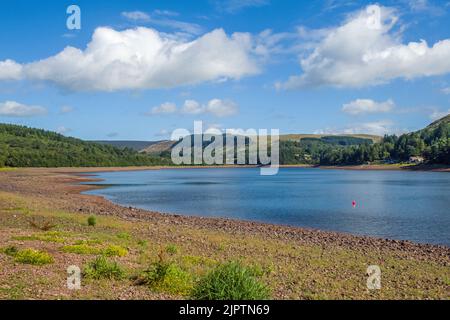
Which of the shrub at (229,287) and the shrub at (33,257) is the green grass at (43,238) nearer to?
the shrub at (33,257)

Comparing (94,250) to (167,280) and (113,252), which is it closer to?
(113,252)

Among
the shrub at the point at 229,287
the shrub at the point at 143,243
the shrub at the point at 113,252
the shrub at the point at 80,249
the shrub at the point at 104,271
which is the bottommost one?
the shrub at the point at 143,243

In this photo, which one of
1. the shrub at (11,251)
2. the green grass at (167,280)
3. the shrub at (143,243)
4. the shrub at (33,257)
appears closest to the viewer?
the green grass at (167,280)

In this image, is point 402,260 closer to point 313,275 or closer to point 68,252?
point 313,275

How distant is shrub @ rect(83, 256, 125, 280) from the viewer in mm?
15094

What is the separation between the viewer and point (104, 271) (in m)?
15.3

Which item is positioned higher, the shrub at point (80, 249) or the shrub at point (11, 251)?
the shrub at point (11, 251)

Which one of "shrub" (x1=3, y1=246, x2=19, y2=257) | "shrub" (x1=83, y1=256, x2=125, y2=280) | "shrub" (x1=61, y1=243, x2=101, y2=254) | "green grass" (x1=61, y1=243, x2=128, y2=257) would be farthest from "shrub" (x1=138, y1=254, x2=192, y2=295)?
"shrub" (x1=3, y1=246, x2=19, y2=257)

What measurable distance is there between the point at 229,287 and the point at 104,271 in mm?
5511

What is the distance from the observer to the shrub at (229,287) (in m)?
12.0

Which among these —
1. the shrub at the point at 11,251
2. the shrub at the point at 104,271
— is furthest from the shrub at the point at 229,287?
the shrub at the point at 11,251

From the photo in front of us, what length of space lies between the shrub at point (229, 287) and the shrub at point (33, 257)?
7298 mm

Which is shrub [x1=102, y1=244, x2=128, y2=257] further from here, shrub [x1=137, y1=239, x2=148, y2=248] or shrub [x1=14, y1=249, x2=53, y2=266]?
shrub [x1=137, y1=239, x2=148, y2=248]

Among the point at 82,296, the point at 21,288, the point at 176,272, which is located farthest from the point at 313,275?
the point at 21,288
